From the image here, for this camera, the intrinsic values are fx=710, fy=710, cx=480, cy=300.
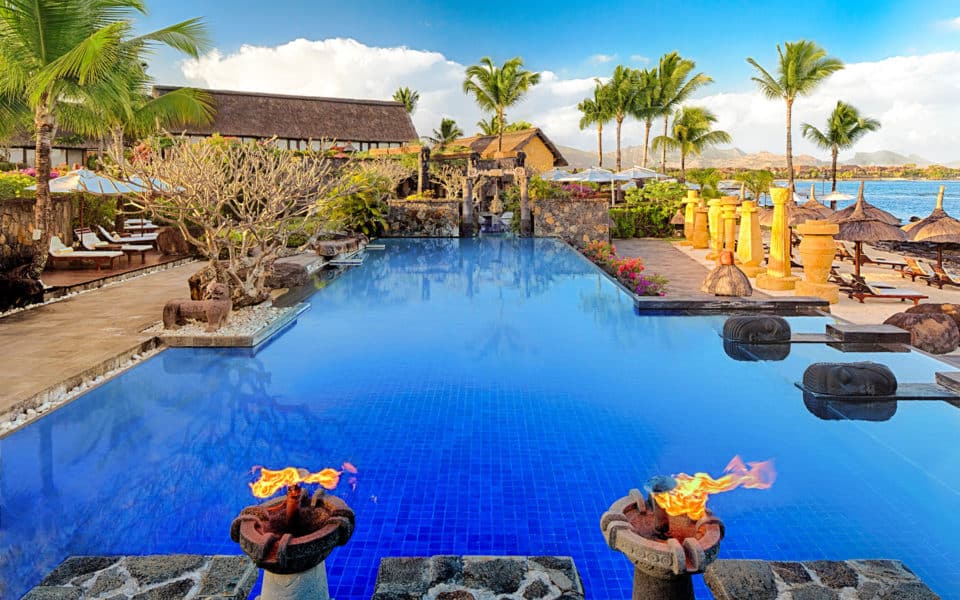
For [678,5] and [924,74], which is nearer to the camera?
[924,74]

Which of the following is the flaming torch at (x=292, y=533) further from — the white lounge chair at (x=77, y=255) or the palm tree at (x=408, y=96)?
the palm tree at (x=408, y=96)

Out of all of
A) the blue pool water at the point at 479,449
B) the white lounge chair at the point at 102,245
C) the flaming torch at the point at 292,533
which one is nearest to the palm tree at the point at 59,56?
the white lounge chair at the point at 102,245

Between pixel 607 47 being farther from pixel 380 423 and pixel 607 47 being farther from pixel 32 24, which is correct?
pixel 380 423

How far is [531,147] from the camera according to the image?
41375 mm

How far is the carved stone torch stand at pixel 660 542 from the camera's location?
7.79 ft

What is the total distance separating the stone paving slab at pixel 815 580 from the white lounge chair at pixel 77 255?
1247 cm

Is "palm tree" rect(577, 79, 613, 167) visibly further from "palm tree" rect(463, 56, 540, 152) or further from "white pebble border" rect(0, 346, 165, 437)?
"white pebble border" rect(0, 346, 165, 437)

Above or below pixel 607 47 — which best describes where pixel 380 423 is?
below

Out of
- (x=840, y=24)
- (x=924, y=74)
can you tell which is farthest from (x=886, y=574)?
(x=840, y=24)

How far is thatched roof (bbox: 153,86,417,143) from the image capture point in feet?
112

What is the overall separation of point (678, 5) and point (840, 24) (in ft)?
33.1

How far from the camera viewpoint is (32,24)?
995 cm

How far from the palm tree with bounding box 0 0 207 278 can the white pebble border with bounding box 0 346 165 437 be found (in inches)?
166

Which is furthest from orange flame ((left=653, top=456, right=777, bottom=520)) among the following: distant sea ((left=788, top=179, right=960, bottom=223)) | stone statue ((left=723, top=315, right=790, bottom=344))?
distant sea ((left=788, top=179, right=960, bottom=223))
